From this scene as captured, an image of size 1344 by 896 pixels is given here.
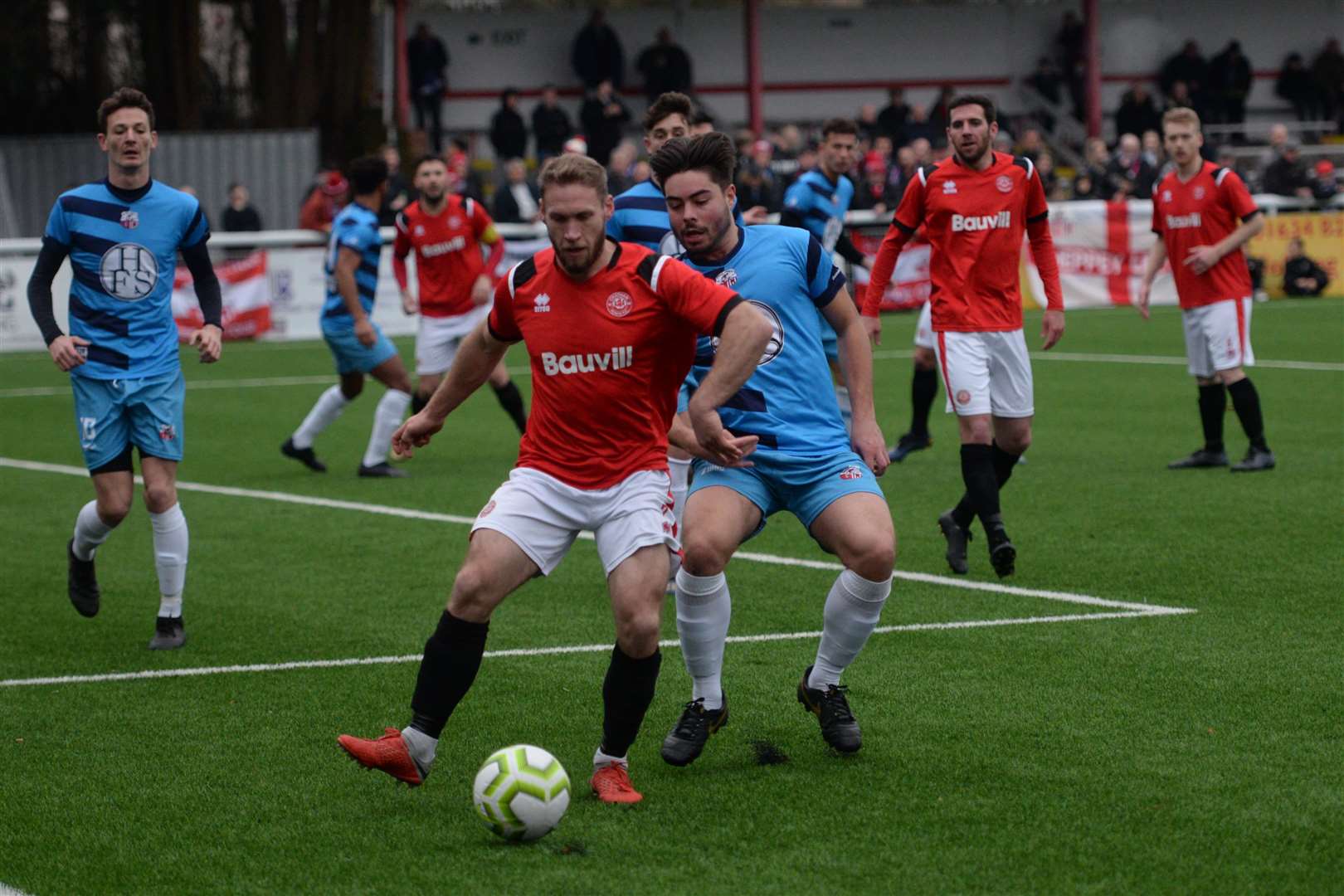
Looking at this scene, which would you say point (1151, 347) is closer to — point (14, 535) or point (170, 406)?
point (14, 535)

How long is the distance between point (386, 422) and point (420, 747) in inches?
311

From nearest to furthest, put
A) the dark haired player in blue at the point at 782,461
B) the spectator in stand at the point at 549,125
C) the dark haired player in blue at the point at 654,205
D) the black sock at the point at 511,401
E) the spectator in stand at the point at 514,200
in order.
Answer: the dark haired player in blue at the point at 782,461
the dark haired player in blue at the point at 654,205
the black sock at the point at 511,401
the spectator in stand at the point at 514,200
the spectator in stand at the point at 549,125

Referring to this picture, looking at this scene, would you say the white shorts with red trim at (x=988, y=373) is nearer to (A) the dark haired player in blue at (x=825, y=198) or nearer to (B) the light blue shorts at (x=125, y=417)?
(A) the dark haired player in blue at (x=825, y=198)

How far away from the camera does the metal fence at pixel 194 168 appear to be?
29594 mm

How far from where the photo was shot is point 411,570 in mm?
9211

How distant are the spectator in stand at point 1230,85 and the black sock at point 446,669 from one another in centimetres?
3337

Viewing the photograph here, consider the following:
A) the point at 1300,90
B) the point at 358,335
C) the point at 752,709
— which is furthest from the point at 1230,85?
the point at 752,709

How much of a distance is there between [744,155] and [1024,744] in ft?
62.5

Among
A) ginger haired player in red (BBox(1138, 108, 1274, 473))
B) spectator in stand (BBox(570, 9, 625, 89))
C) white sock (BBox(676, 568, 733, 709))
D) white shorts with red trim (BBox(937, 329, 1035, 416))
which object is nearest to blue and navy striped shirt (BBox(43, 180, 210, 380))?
white sock (BBox(676, 568, 733, 709))

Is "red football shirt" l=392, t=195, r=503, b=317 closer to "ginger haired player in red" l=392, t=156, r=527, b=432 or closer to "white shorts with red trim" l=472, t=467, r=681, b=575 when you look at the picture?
"ginger haired player in red" l=392, t=156, r=527, b=432

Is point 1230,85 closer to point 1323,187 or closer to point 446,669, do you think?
point 1323,187

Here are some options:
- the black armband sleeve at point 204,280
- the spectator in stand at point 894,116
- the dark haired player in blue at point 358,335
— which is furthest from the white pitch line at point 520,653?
the spectator in stand at point 894,116

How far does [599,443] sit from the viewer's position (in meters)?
5.29

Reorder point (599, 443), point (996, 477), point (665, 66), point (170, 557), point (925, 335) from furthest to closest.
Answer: point (665, 66)
point (925, 335)
point (996, 477)
point (170, 557)
point (599, 443)
